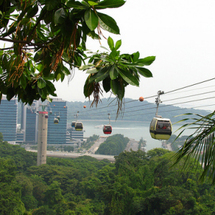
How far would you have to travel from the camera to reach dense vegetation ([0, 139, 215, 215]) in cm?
1777

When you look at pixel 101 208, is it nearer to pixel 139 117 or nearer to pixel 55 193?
pixel 55 193

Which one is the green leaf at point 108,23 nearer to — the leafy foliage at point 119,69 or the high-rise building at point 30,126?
the leafy foliage at point 119,69

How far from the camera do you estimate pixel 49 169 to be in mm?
33344

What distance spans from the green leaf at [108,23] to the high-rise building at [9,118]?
208ft

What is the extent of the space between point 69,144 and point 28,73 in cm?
7070

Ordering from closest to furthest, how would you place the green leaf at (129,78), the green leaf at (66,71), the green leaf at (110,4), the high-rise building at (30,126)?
the green leaf at (110,4) < the green leaf at (129,78) < the green leaf at (66,71) < the high-rise building at (30,126)

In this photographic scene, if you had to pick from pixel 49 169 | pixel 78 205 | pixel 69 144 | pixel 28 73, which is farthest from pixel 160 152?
pixel 69 144

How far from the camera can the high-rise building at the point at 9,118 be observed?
203 feet

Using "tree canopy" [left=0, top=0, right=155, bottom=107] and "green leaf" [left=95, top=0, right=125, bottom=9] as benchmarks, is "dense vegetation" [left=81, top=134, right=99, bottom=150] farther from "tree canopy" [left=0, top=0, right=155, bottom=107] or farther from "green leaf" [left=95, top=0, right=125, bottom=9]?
"green leaf" [left=95, top=0, right=125, bottom=9]

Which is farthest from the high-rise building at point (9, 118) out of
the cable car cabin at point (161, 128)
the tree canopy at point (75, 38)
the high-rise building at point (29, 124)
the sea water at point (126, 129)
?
the tree canopy at point (75, 38)

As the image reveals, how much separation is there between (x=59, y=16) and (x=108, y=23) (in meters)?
0.20

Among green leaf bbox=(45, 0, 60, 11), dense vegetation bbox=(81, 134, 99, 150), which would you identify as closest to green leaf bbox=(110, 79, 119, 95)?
green leaf bbox=(45, 0, 60, 11)

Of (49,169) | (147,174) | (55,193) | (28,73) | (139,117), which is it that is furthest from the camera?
(139,117)

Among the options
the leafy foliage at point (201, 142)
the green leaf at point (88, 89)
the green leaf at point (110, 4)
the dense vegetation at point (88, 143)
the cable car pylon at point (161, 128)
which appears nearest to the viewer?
the green leaf at point (110, 4)
